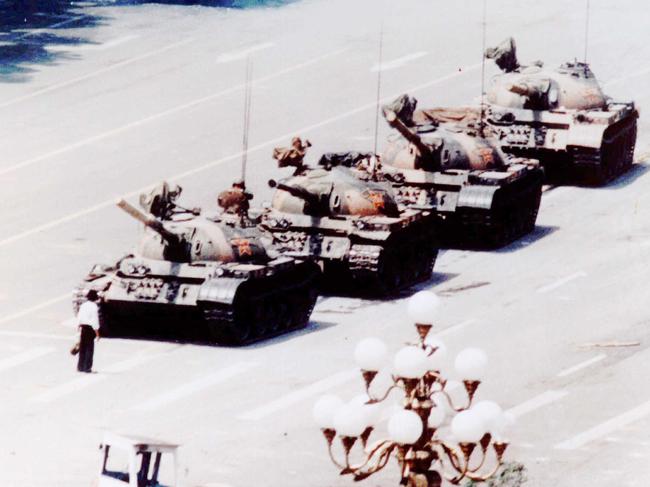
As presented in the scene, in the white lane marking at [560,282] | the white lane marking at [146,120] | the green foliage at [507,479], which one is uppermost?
the green foliage at [507,479]

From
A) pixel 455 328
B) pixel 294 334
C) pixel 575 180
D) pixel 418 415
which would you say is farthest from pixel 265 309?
pixel 418 415

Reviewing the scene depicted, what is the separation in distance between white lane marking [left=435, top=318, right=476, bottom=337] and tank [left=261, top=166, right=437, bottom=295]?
8.44 ft

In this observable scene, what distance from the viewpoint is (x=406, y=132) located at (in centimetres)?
5178

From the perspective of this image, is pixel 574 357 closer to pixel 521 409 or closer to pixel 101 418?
pixel 521 409

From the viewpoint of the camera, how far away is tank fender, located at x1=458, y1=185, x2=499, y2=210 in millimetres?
51750

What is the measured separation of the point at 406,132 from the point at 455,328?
8.41 m

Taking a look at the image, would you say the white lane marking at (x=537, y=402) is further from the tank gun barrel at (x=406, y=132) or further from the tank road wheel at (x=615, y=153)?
the tank road wheel at (x=615, y=153)

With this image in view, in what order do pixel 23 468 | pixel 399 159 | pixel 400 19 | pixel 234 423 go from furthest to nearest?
pixel 400 19
pixel 399 159
pixel 234 423
pixel 23 468

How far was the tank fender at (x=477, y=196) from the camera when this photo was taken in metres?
51.8

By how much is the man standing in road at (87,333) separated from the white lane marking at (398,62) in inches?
1171

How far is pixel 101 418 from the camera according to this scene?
1476 inches

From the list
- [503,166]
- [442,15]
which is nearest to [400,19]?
[442,15]

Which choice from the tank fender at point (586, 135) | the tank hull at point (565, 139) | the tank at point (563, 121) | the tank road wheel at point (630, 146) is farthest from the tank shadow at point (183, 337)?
the tank road wheel at point (630, 146)

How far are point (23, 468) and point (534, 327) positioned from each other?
13554mm
